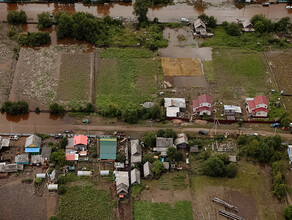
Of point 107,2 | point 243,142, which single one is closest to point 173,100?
point 243,142

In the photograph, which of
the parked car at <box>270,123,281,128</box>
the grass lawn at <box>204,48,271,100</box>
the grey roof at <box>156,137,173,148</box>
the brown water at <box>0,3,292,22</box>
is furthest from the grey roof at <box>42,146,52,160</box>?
the brown water at <box>0,3,292,22</box>

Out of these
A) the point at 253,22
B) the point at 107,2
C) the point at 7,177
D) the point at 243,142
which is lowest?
the point at 7,177

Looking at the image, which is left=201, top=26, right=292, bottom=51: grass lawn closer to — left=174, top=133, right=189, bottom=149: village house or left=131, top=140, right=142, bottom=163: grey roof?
left=174, top=133, right=189, bottom=149: village house

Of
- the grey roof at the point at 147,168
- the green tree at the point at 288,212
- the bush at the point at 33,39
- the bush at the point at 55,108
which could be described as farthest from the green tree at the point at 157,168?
the bush at the point at 33,39

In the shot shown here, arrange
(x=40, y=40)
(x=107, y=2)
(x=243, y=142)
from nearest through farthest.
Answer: (x=243, y=142), (x=40, y=40), (x=107, y=2)

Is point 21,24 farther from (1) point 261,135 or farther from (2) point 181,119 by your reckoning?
(1) point 261,135

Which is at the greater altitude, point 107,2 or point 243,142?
point 107,2

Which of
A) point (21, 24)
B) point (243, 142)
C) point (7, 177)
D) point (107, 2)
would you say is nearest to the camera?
point (7, 177)
